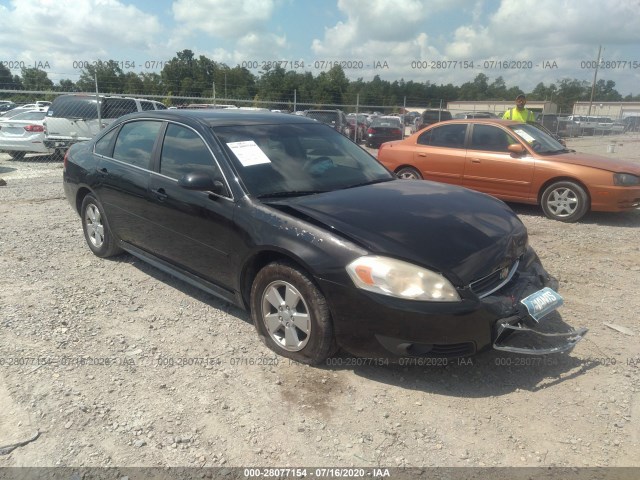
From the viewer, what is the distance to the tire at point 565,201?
23.6 feet

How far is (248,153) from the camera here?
3771mm

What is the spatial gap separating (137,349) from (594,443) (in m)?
2.89

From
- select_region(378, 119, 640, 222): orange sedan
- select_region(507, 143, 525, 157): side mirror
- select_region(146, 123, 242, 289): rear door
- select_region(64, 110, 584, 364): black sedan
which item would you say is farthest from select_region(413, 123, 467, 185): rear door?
select_region(146, 123, 242, 289): rear door

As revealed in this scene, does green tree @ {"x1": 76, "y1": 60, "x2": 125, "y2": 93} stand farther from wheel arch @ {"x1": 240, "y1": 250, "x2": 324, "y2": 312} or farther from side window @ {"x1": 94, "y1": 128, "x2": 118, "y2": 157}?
wheel arch @ {"x1": 240, "y1": 250, "x2": 324, "y2": 312}

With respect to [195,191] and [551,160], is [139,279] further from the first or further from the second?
[551,160]

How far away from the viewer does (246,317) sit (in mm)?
4008

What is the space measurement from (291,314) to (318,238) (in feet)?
1.81

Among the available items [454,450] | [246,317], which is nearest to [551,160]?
[246,317]

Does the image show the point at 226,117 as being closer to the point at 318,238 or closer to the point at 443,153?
the point at 318,238

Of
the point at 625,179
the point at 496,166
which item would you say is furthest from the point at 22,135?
the point at 625,179

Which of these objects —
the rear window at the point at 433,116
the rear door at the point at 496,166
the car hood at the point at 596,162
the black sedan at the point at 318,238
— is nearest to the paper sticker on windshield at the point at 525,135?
the rear door at the point at 496,166

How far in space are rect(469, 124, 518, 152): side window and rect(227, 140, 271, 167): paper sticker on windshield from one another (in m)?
5.27

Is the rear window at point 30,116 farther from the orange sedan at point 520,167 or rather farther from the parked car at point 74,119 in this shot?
the orange sedan at point 520,167

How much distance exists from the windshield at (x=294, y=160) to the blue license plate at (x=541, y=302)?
1.61 meters
